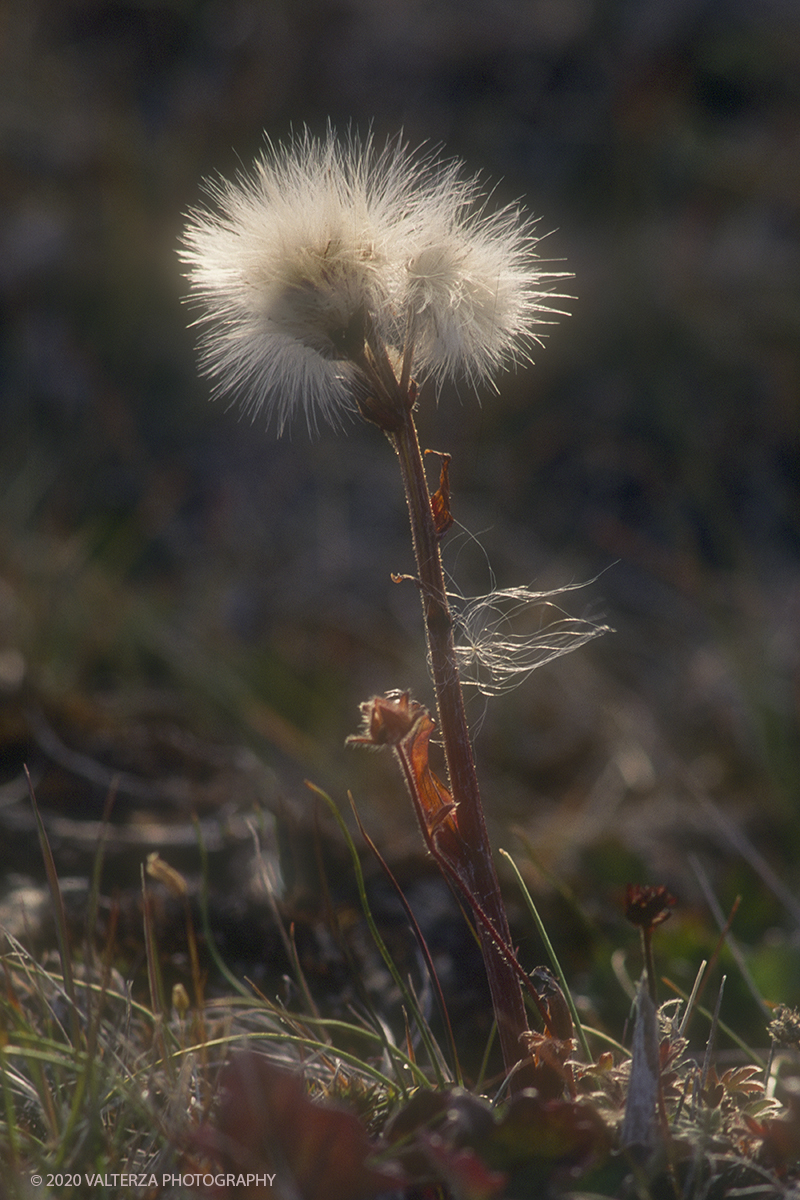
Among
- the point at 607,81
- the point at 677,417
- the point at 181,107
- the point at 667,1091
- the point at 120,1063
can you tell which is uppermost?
the point at 607,81

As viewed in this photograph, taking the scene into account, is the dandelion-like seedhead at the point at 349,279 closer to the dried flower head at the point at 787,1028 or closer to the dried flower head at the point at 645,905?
the dried flower head at the point at 645,905

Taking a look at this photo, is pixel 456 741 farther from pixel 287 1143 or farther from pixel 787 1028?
pixel 787 1028

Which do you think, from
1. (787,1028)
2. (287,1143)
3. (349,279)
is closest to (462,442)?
Result: (349,279)

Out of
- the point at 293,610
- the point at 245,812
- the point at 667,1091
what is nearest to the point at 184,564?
the point at 293,610

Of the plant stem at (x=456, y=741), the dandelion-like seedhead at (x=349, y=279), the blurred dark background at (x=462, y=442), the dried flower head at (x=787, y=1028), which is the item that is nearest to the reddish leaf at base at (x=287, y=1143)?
the plant stem at (x=456, y=741)

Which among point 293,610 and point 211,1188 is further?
point 293,610

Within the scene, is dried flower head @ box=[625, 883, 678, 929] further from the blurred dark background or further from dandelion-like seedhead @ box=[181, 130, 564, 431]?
the blurred dark background

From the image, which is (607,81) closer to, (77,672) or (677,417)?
(677,417)
